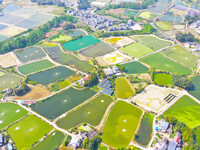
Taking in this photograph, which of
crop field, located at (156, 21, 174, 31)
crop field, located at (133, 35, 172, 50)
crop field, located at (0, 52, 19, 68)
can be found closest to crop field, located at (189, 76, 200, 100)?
crop field, located at (133, 35, 172, 50)

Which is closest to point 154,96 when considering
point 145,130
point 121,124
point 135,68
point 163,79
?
point 163,79

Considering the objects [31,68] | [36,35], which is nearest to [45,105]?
[31,68]

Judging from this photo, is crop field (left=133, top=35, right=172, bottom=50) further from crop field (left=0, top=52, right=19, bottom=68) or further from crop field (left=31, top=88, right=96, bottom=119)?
crop field (left=0, top=52, right=19, bottom=68)

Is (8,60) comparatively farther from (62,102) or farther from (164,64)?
(164,64)

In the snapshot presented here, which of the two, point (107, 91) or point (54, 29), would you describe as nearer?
point (107, 91)

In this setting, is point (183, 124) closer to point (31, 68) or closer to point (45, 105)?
point (45, 105)

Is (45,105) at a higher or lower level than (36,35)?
lower

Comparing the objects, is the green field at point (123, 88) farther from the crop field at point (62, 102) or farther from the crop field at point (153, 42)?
the crop field at point (153, 42)
